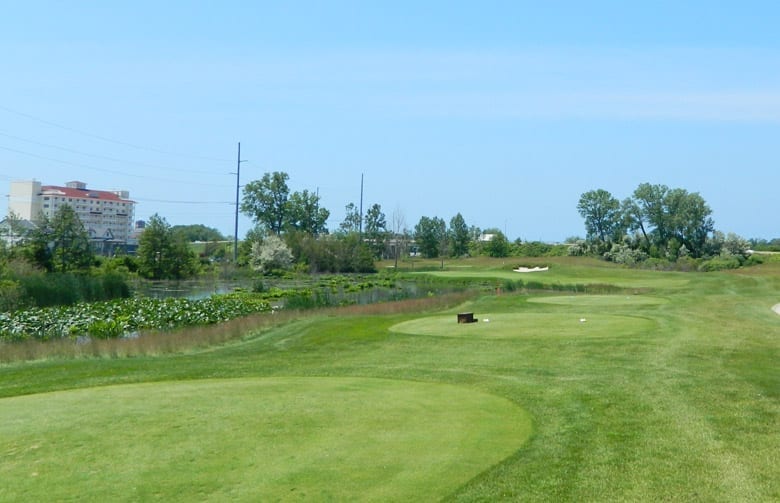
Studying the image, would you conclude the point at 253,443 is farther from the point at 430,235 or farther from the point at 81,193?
the point at 81,193

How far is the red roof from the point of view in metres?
136

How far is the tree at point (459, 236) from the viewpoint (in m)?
128

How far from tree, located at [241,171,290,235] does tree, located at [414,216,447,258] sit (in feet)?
72.6

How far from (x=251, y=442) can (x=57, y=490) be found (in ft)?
7.17

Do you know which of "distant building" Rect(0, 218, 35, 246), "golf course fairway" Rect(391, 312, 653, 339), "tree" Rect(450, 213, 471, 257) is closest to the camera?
"golf course fairway" Rect(391, 312, 653, 339)

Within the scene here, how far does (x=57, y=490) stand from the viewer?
7469 millimetres

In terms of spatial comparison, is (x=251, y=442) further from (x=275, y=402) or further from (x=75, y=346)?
(x=75, y=346)

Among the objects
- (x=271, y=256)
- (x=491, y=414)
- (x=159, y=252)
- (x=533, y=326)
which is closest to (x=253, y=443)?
(x=491, y=414)

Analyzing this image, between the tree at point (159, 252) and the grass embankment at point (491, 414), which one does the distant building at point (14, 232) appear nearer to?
the tree at point (159, 252)

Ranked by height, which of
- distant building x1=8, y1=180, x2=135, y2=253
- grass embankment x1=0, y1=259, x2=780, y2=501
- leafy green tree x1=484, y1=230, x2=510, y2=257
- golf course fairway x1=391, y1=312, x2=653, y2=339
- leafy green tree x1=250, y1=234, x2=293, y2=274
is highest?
distant building x1=8, y1=180, x2=135, y2=253

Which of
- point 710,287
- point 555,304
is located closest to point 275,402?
point 555,304

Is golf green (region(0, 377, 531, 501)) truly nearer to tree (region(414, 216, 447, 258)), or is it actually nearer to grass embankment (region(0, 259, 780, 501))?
grass embankment (region(0, 259, 780, 501))

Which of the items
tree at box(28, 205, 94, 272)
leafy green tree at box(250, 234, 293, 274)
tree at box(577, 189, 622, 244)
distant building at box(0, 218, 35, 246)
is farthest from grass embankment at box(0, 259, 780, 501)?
tree at box(577, 189, 622, 244)

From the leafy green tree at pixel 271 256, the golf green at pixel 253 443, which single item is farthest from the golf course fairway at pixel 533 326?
the leafy green tree at pixel 271 256
